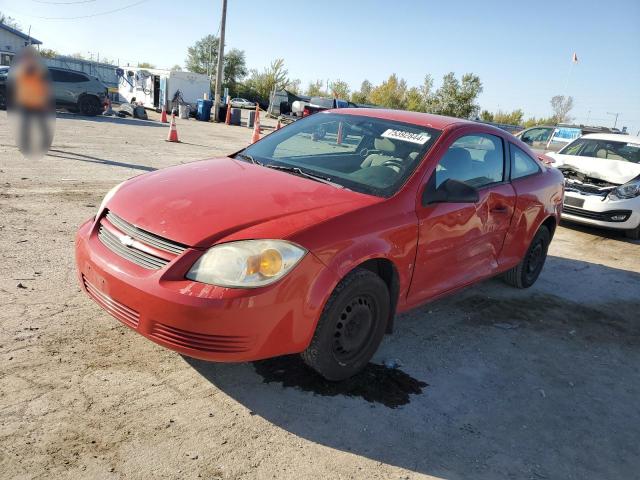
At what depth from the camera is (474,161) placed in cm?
397

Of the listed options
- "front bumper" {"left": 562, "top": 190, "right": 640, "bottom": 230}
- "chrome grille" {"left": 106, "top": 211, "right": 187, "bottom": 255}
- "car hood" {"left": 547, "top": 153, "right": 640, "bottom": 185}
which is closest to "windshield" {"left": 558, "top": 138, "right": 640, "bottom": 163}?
"car hood" {"left": 547, "top": 153, "right": 640, "bottom": 185}

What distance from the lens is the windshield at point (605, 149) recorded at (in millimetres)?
8695

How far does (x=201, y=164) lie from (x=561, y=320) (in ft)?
11.2

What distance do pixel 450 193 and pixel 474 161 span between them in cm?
77

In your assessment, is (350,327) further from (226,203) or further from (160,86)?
(160,86)

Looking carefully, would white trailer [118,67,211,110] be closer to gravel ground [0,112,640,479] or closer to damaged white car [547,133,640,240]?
damaged white car [547,133,640,240]

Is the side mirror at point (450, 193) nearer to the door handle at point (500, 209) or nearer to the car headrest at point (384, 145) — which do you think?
the car headrest at point (384, 145)

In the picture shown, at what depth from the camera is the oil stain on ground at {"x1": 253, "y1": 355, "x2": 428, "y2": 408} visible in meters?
2.99

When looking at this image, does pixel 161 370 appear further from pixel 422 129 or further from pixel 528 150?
pixel 528 150

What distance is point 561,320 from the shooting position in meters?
4.58

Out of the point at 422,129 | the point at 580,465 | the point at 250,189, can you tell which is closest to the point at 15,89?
the point at 250,189

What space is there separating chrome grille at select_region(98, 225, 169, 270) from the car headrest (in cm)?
185

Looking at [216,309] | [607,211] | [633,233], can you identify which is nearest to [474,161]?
[216,309]

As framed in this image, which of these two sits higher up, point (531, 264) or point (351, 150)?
point (351, 150)
